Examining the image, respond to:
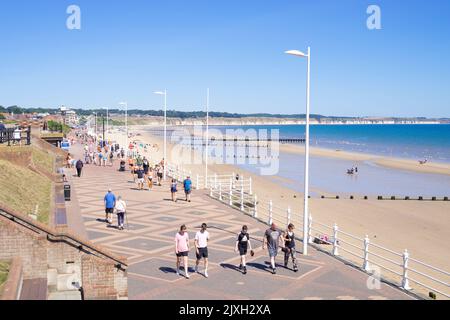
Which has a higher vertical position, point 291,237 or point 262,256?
point 291,237

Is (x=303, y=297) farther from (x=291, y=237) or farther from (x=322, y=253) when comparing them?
(x=322, y=253)

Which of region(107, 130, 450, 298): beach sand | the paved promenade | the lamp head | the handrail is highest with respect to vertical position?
the lamp head

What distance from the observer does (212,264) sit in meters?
13.7

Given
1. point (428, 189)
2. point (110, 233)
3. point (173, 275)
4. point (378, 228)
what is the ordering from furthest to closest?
point (428, 189), point (378, 228), point (110, 233), point (173, 275)

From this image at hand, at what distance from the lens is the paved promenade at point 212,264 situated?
11406mm

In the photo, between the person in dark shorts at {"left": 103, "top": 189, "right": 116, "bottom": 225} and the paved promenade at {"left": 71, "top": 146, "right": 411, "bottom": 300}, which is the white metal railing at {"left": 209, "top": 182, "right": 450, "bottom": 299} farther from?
the person in dark shorts at {"left": 103, "top": 189, "right": 116, "bottom": 225}

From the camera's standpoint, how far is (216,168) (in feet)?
189

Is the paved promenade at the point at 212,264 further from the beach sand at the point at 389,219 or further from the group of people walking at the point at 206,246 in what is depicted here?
the beach sand at the point at 389,219

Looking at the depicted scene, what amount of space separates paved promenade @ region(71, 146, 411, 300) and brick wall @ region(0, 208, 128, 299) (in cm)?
54

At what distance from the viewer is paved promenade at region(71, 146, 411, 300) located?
11.4 meters

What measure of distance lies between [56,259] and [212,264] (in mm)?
4210

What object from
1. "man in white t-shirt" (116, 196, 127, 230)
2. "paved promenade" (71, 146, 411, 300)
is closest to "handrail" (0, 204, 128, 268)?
"paved promenade" (71, 146, 411, 300)
